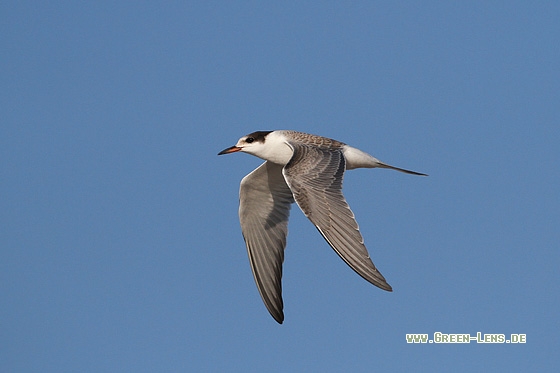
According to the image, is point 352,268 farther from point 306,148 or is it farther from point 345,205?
point 306,148

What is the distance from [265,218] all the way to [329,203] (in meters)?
3.95

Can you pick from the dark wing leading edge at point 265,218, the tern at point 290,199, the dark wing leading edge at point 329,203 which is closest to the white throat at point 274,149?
the tern at point 290,199

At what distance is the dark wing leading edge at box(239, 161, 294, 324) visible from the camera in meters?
14.9

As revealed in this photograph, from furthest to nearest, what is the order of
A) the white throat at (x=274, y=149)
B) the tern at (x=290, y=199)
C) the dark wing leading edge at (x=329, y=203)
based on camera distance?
the white throat at (x=274, y=149), the tern at (x=290, y=199), the dark wing leading edge at (x=329, y=203)

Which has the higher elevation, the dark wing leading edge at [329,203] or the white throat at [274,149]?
the white throat at [274,149]

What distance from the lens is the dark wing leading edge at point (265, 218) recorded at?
14.9 metres

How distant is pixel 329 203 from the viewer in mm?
11484

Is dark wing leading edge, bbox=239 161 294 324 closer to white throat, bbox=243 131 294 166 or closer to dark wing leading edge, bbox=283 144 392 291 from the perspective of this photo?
white throat, bbox=243 131 294 166

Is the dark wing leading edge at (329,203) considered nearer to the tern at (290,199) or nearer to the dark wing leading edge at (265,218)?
the tern at (290,199)

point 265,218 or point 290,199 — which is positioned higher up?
point 290,199

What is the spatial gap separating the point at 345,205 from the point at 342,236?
610 mm

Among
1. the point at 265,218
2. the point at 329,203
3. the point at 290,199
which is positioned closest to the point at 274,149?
the point at 290,199

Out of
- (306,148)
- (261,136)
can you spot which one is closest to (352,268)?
(306,148)

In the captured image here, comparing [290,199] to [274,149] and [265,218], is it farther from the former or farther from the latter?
[274,149]
